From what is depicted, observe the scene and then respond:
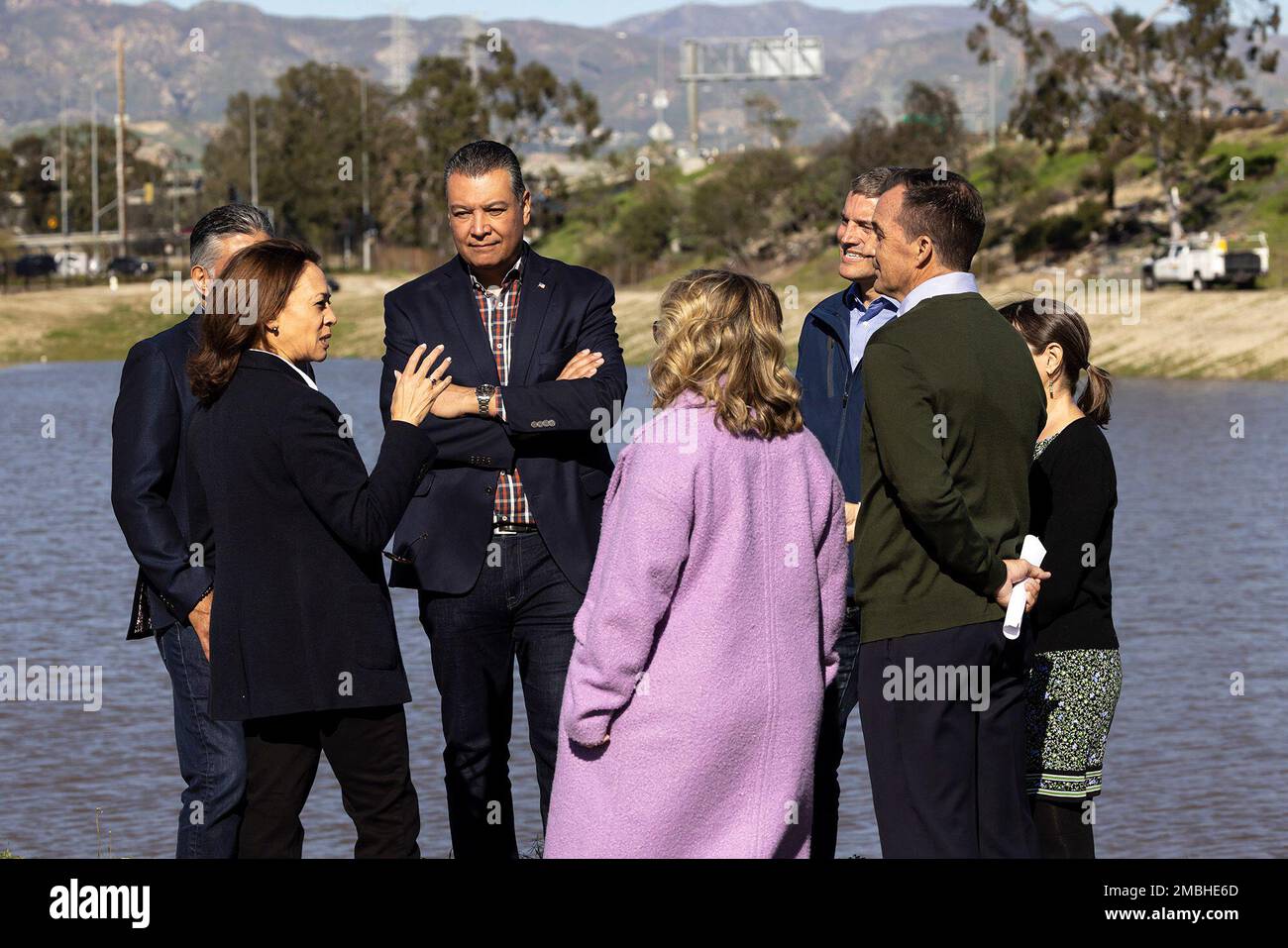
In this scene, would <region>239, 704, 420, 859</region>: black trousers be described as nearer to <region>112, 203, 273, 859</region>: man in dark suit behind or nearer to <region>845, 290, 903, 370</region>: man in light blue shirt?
<region>112, 203, 273, 859</region>: man in dark suit behind

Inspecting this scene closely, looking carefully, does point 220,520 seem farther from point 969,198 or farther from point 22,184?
point 22,184

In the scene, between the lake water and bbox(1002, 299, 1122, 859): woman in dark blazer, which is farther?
the lake water

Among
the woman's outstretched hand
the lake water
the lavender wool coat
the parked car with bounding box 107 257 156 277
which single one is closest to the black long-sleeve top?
the lavender wool coat

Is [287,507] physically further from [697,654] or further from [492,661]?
[697,654]

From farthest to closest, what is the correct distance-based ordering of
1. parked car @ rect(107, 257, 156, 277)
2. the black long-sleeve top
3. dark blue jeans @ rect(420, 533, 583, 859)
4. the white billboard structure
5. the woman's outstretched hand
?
the white billboard structure
parked car @ rect(107, 257, 156, 277)
dark blue jeans @ rect(420, 533, 583, 859)
the black long-sleeve top
the woman's outstretched hand

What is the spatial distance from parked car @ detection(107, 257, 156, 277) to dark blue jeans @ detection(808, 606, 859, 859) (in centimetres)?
7965

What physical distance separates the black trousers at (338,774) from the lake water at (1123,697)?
112cm

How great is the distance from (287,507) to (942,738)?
6.00 feet

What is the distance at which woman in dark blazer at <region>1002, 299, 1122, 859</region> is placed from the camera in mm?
5449

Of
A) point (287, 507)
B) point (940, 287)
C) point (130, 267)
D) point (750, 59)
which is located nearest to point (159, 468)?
point (287, 507)
